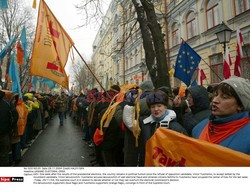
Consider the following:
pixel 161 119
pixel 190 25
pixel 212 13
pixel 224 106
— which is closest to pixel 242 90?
pixel 224 106

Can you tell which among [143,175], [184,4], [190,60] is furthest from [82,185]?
[184,4]

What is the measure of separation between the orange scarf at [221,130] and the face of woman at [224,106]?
7 centimetres

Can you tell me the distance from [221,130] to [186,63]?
9.82 ft

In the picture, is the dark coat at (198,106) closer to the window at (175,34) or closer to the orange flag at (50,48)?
the orange flag at (50,48)

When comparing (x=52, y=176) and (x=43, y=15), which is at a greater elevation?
(x=43, y=15)

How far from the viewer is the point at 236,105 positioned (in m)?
1.11

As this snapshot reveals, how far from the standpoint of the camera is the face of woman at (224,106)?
1.12 metres

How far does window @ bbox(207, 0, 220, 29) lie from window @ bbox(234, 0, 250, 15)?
2.96ft

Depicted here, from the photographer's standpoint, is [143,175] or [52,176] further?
[52,176]

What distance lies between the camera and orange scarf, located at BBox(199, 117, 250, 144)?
1.04 meters

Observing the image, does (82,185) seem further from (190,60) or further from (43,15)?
(190,60)

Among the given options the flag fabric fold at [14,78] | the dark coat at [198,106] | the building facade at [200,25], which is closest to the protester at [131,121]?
the dark coat at [198,106]

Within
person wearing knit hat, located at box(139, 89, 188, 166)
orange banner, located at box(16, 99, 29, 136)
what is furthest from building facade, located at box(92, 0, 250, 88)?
person wearing knit hat, located at box(139, 89, 188, 166)

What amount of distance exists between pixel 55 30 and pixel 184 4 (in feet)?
30.6
